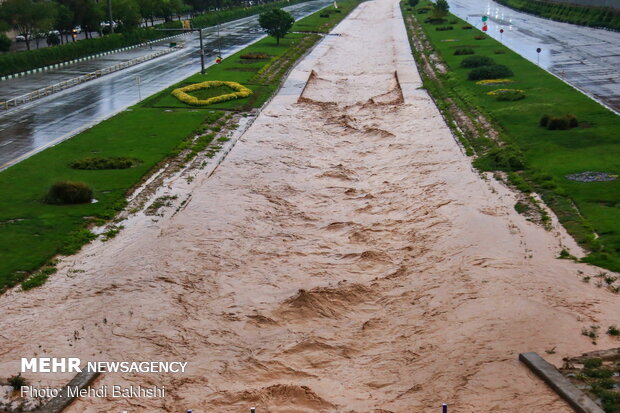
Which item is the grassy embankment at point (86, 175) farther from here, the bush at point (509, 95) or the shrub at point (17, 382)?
the bush at point (509, 95)

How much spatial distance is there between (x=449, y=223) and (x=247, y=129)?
20.9m

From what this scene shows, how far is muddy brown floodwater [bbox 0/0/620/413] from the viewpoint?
724 inches

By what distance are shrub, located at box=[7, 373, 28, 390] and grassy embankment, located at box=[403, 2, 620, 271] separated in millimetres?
16990

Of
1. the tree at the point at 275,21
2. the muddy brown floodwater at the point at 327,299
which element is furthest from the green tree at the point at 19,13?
the muddy brown floodwater at the point at 327,299

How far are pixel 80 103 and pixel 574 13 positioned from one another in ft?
287

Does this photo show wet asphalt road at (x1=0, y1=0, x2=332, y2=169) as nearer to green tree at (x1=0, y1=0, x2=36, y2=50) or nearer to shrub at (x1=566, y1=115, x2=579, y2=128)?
green tree at (x1=0, y1=0, x2=36, y2=50)

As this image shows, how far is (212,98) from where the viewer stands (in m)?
56.6

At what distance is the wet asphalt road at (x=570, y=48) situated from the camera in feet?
183

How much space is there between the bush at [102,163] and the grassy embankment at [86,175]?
497 mm

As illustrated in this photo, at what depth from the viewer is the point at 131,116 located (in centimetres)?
5053

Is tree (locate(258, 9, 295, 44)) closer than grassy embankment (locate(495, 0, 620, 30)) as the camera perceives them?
Yes

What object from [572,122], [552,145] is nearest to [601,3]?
[572,122]

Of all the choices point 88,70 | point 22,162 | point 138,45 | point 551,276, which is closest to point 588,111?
point 551,276

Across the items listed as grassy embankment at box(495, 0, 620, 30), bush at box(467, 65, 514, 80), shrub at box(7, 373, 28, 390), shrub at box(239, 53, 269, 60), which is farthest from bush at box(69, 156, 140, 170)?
grassy embankment at box(495, 0, 620, 30)
